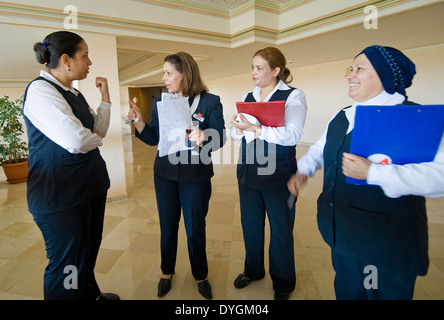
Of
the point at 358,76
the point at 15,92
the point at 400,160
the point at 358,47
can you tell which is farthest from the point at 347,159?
the point at 15,92

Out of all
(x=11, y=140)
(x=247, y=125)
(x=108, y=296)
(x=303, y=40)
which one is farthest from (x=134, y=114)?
(x=11, y=140)

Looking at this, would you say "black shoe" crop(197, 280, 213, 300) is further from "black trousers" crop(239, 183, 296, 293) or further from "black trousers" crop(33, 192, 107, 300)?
"black trousers" crop(33, 192, 107, 300)

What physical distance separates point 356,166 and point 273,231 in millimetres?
991

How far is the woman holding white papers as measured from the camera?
1.70 metres

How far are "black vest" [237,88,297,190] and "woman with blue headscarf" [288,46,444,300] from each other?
51cm

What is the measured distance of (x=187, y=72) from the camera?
1686 mm

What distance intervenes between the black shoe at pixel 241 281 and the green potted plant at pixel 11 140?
504 cm

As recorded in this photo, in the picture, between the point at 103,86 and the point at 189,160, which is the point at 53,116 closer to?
the point at 103,86

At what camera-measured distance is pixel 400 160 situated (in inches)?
38.6

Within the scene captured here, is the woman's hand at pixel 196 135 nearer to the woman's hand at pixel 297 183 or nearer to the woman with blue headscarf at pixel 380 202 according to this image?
the woman's hand at pixel 297 183

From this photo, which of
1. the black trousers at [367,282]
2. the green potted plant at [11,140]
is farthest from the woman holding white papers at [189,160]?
the green potted plant at [11,140]

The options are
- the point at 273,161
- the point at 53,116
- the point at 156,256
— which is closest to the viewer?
the point at 53,116

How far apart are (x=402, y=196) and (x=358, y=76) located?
0.55m

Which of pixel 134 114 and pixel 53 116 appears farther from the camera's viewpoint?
pixel 134 114
